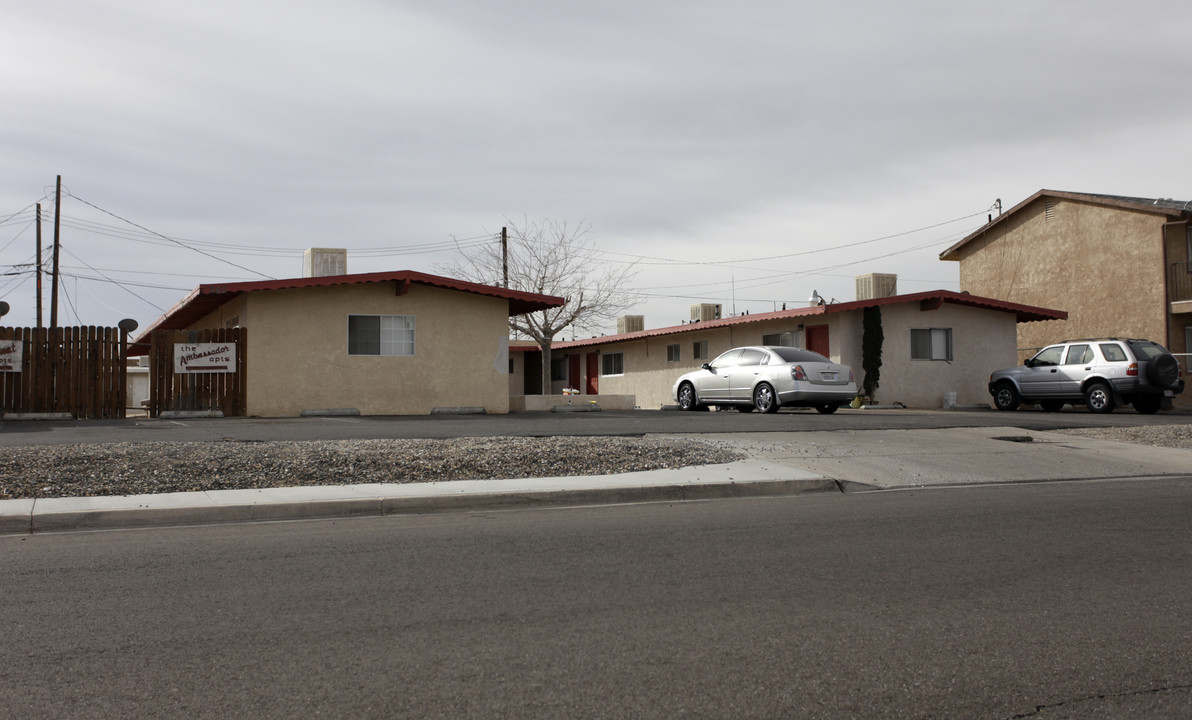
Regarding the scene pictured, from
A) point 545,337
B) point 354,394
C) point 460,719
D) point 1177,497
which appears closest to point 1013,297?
point 545,337

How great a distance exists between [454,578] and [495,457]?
548cm

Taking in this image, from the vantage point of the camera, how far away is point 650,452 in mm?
12031

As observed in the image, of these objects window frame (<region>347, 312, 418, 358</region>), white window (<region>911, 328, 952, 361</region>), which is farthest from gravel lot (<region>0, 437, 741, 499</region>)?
white window (<region>911, 328, 952, 361</region>)

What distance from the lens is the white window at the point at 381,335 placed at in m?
20.7

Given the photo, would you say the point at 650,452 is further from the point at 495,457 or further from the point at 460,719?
the point at 460,719

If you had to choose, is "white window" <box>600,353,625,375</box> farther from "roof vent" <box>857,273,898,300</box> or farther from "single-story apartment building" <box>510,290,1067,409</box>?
"roof vent" <box>857,273,898,300</box>

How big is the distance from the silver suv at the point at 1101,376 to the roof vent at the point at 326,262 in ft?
55.2

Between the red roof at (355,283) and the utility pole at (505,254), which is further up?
the utility pole at (505,254)

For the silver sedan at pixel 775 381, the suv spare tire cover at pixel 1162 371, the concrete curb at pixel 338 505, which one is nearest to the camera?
the concrete curb at pixel 338 505

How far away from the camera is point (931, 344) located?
26.7m

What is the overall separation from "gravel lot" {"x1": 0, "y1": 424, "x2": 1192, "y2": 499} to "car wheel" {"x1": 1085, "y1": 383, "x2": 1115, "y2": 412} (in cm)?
1294

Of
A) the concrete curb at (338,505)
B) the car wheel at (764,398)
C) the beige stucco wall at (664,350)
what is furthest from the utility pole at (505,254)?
the concrete curb at (338,505)

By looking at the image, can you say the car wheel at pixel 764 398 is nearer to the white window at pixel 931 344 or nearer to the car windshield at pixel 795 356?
the car windshield at pixel 795 356

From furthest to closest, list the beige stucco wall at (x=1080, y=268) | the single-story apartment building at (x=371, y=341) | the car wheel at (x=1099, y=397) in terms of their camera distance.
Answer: the beige stucco wall at (x=1080, y=268) < the car wheel at (x=1099, y=397) < the single-story apartment building at (x=371, y=341)
